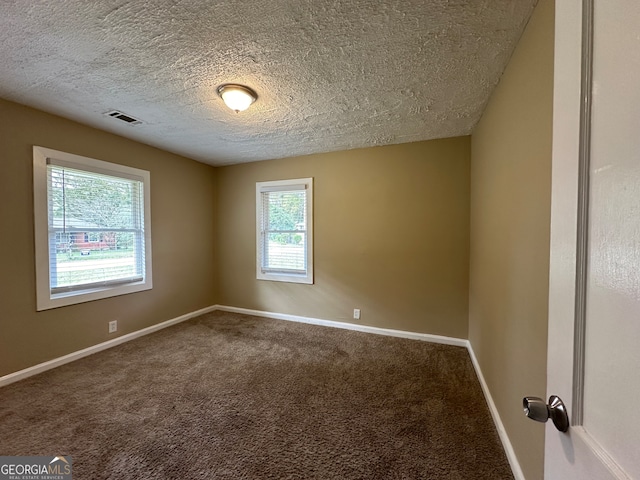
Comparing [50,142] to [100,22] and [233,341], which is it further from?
[233,341]

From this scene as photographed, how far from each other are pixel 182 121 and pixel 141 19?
1341mm

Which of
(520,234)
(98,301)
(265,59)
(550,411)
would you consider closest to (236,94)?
(265,59)

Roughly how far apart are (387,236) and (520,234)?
6.41ft

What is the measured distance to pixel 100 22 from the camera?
1429 millimetres

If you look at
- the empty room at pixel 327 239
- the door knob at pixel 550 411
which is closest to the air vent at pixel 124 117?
the empty room at pixel 327 239

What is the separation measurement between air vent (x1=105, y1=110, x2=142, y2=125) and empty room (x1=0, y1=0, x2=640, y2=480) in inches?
1.9

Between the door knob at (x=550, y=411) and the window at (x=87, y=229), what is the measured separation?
3.57m

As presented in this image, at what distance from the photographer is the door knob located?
1.80 feet

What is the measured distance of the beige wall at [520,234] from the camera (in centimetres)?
117

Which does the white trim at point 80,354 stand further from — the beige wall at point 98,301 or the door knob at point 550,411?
the door knob at point 550,411

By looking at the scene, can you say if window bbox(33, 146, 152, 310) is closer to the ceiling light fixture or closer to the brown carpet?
the brown carpet

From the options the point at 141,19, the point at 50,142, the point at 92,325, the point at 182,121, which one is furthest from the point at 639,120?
the point at 92,325

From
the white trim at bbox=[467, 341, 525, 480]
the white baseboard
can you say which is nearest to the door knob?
the white trim at bbox=[467, 341, 525, 480]

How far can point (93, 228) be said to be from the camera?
287 centimetres
